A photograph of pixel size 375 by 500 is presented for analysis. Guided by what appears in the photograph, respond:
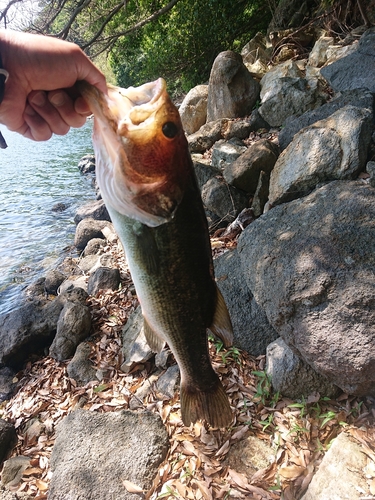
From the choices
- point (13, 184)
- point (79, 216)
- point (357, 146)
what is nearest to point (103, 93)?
point (357, 146)

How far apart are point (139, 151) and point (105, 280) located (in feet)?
15.7

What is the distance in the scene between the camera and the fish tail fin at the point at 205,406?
2.45 metres

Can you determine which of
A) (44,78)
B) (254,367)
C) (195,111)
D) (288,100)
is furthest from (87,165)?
(44,78)

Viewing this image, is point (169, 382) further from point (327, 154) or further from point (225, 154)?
point (225, 154)

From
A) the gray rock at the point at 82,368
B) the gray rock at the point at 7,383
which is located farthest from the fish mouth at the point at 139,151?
the gray rock at the point at 7,383

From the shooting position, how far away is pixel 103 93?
178 centimetres

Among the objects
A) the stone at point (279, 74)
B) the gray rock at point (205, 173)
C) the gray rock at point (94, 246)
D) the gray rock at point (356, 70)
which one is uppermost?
the stone at point (279, 74)

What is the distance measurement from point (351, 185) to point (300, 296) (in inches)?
59.8

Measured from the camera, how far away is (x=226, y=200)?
645cm

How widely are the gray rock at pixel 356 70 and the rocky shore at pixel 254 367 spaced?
1.19 m

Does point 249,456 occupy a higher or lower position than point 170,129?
lower

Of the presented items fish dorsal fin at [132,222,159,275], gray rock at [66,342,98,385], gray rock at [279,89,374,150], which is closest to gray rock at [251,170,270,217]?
gray rock at [279,89,374,150]

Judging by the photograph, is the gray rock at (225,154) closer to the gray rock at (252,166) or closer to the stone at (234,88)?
the gray rock at (252,166)

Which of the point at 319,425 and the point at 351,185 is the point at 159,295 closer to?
the point at 319,425
